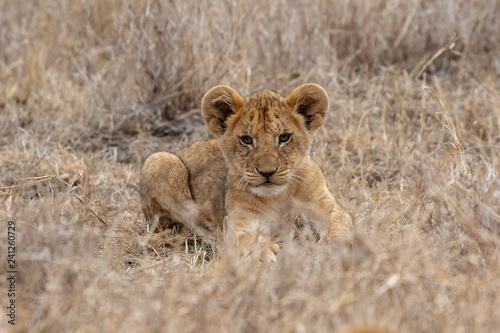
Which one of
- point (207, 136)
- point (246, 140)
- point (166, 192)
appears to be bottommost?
point (207, 136)

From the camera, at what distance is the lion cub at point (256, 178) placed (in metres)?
4.05

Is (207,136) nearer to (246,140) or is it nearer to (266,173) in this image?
(246,140)

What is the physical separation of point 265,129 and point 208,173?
0.85 metres

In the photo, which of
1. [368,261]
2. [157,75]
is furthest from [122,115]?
[368,261]

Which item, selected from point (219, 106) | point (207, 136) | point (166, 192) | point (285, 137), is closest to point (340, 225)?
point (285, 137)

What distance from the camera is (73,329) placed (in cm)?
270

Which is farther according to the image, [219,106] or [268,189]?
[219,106]

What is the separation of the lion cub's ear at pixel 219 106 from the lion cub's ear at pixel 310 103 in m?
0.34

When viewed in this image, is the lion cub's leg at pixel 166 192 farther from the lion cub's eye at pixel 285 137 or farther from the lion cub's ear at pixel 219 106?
the lion cub's eye at pixel 285 137

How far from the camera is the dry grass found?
2691 millimetres

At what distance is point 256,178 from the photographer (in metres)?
4.03

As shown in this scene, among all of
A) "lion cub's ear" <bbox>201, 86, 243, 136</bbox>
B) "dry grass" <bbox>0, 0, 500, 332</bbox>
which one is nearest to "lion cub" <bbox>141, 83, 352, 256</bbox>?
"lion cub's ear" <bbox>201, 86, 243, 136</bbox>

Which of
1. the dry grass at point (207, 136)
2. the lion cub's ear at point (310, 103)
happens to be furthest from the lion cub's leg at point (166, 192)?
the lion cub's ear at point (310, 103)

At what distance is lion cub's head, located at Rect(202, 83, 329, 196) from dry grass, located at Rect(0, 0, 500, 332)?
53 cm
